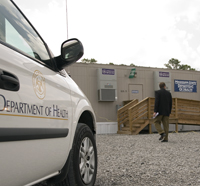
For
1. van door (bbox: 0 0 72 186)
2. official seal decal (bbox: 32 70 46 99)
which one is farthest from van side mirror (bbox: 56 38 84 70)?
official seal decal (bbox: 32 70 46 99)

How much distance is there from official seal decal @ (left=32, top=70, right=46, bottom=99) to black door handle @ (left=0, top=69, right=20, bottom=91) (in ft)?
0.80

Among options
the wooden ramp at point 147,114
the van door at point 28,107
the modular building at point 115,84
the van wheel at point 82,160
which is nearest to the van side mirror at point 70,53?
the van door at point 28,107

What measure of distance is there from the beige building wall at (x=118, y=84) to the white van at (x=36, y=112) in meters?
12.7

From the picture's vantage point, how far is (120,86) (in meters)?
16.6

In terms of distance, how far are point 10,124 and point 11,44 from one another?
586mm

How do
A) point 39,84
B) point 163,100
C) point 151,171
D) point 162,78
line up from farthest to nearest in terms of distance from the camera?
point 162,78 → point 163,100 → point 151,171 → point 39,84

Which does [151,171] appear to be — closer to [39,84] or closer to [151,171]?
[151,171]

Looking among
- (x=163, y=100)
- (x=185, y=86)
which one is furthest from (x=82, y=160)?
(x=185, y=86)

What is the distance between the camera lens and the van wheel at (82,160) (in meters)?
2.71

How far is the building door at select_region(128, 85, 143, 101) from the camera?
16.9 meters

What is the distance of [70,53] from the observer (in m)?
2.63

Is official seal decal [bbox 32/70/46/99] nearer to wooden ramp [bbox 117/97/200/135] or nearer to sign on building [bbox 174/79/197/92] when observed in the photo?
wooden ramp [bbox 117/97/200/135]

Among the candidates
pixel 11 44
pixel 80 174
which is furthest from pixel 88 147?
pixel 11 44

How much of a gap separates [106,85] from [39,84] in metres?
13.8
